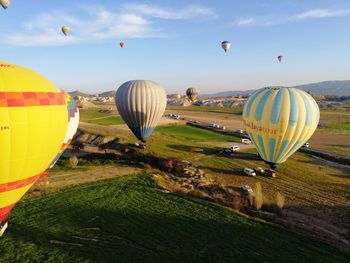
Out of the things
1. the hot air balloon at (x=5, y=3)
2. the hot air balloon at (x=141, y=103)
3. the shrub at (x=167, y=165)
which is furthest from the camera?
the hot air balloon at (x=5, y=3)

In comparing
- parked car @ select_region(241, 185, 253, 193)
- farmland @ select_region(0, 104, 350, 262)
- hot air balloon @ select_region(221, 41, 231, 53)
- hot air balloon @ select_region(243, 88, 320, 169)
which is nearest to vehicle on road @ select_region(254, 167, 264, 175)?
farmland @ select_region(0, 104, 350, 262)

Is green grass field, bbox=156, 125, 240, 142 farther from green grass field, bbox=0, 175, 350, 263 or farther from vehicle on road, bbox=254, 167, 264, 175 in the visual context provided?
green grass field, bbox=0, 175, 350, 263

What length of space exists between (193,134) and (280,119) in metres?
36.3

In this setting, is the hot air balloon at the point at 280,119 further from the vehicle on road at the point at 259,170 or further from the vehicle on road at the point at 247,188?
the vehicle on road at the point at 247,188

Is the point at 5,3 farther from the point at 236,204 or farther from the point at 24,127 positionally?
the point at 236,204

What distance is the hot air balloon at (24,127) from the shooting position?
15.9 m

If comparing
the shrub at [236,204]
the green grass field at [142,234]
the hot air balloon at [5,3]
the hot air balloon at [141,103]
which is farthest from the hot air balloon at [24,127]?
the hot air balloon at [5,3]

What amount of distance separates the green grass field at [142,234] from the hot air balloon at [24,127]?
5.05 meters

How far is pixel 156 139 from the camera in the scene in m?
58.2

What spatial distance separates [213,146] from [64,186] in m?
29.0

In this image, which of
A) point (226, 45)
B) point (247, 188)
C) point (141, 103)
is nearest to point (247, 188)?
point (247, 188)

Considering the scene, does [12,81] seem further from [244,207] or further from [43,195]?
[244,207]

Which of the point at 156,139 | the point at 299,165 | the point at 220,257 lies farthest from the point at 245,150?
the point at 220,257

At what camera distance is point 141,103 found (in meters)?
44.5
